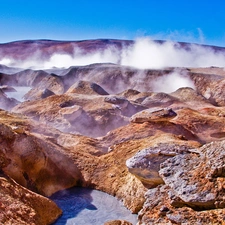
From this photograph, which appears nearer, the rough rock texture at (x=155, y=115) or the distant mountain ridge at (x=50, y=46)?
the rough rock texture at (x=155, y=115)

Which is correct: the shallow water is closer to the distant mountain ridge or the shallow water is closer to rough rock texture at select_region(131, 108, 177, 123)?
rough rock texture at select_region(131, 108, 177, 123)

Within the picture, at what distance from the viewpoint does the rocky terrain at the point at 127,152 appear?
5.15 m

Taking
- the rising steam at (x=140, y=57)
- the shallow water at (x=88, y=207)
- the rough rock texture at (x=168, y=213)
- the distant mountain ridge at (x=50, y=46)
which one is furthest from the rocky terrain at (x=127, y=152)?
the distant mountain ridge at (x=50, y=46)

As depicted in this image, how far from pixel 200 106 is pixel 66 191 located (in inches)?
410

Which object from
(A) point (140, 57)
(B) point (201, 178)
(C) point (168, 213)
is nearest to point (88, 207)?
(C) point (168, 213)

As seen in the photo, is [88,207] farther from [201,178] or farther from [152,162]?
[201,178]

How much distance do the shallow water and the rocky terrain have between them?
7.8 inches

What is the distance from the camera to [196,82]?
22.2 meters

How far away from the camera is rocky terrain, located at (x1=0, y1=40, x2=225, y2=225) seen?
515 centimetres

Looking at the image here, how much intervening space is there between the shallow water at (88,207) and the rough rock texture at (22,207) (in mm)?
284

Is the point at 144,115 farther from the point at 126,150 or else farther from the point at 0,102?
the point at 0,102

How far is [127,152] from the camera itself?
9.93 meters

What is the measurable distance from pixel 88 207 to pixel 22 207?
5.84ft

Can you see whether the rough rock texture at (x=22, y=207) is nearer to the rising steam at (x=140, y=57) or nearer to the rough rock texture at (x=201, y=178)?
the rough rock texture at (x=201, y=178)
